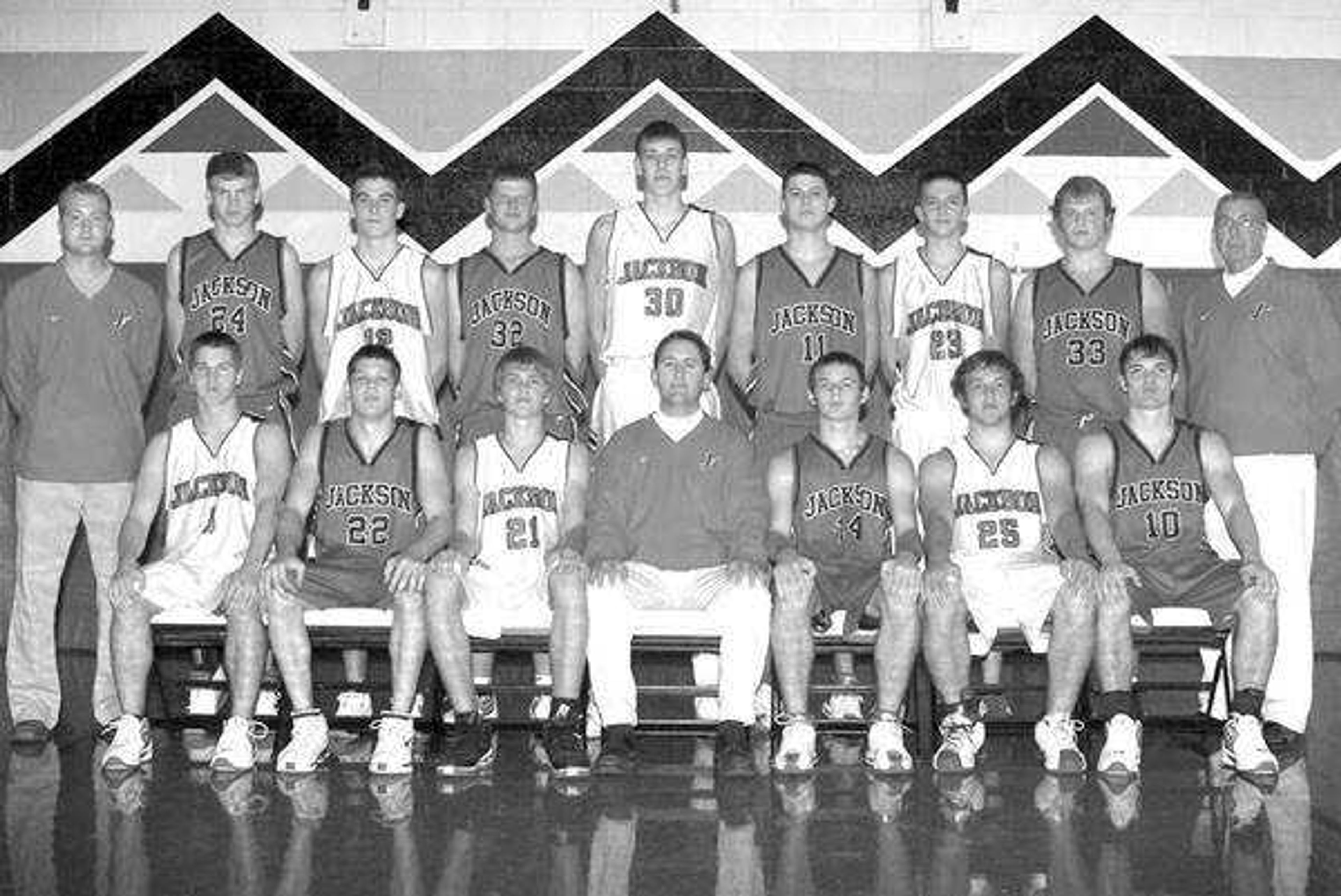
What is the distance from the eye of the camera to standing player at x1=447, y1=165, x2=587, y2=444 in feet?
16.7

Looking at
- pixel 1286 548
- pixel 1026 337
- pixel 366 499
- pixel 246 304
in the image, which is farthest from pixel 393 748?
pixel 1286 548

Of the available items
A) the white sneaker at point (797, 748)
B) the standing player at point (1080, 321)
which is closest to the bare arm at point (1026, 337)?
the standing player at point (1080, 321)

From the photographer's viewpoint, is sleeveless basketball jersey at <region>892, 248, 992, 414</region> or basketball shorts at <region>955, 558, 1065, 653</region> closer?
basketball shorts at <region>955, 558, 1065, 653</region>

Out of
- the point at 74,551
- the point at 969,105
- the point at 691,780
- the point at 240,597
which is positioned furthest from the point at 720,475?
the point at 74,551

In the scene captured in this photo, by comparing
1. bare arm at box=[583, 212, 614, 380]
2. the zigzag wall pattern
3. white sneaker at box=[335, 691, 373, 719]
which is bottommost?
white sneaker at box=[335, 691, 373, 719]

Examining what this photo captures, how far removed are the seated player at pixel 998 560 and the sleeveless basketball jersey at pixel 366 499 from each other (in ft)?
4.71

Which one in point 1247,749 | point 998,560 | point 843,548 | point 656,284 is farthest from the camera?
point 656,284

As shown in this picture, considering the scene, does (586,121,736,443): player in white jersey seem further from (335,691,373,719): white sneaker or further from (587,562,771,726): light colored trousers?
(335,691,373,719): white sneaker

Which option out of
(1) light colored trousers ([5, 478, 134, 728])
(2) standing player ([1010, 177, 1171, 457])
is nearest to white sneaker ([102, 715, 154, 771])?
(1) light colored trousers ([5, 478, 134, 728])

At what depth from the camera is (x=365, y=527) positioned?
452 cm

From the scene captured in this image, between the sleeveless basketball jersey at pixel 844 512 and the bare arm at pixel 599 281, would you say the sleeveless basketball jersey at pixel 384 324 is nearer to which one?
the bare arm at pixel 599 281

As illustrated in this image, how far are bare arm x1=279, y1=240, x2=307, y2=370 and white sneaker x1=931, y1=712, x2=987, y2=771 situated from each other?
2336mm

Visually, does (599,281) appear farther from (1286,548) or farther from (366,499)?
(1286,548)

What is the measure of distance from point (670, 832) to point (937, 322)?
7.18 feet
